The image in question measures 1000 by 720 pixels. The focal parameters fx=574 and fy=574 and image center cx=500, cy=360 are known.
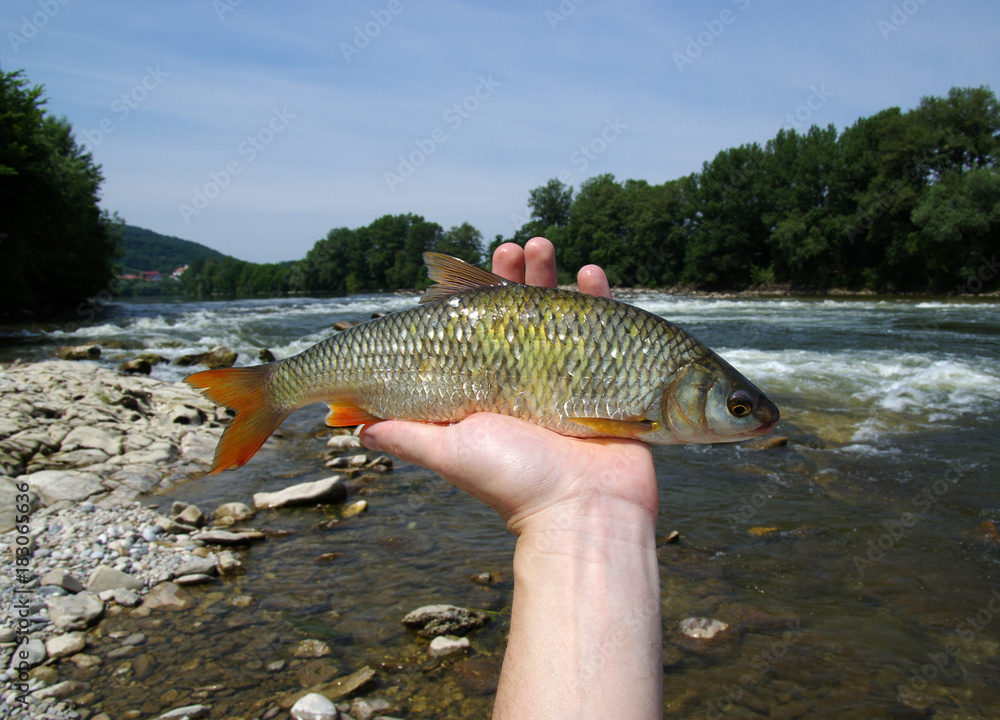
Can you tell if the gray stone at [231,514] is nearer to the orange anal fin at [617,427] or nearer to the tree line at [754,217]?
the orange anal fin at [617,427]

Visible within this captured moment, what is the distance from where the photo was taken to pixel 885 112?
59.5 metres

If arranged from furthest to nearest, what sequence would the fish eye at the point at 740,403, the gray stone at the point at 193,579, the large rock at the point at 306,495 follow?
1. the large rock at the point at 306,495
2. the gray stone at the point at 193,579
3. the fish eye at the point at 740,403

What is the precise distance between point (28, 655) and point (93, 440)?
16.5 ft

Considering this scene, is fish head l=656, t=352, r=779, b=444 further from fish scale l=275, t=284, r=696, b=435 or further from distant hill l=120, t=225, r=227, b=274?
distant hill l=120, t=225, r=227, b=274

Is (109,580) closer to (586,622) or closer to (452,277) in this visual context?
(452,277)

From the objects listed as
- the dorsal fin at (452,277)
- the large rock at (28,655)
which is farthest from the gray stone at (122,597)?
the dorsal fin at (452,277)

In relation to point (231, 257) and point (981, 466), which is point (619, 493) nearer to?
point (981, 466)

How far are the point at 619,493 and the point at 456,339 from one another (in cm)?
112

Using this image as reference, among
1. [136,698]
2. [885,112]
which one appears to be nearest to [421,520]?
[136,698]

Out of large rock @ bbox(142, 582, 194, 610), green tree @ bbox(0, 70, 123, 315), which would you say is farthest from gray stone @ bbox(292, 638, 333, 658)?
green tree @ bbox(0, 70, 123, 315)

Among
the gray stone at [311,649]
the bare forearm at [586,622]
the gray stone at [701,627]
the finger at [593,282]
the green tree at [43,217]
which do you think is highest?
the green tree at [43,217]

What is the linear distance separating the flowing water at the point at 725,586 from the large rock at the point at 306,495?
0.92 feet

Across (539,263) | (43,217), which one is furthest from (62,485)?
(43,217)

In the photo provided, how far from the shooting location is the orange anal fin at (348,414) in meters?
3.14
